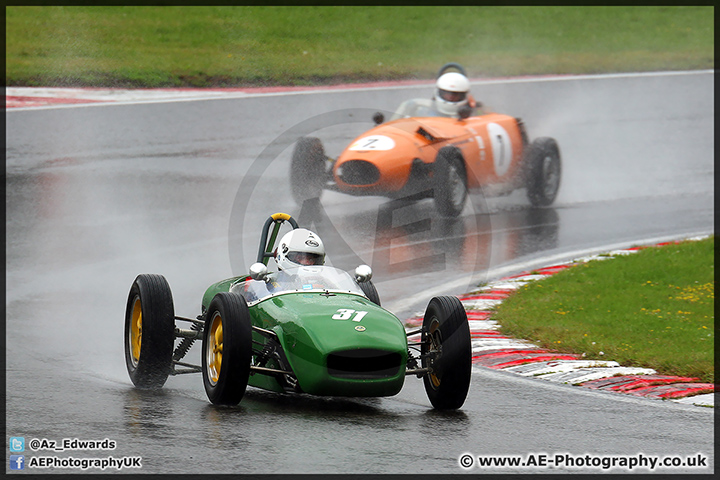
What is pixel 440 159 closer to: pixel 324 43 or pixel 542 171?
pixel 542 171

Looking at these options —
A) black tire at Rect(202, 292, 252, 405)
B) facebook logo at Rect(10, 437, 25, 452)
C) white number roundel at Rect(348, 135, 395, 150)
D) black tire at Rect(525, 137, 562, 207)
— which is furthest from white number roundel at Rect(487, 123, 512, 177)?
facebook logo at Rect(10, 437, 25, 452)

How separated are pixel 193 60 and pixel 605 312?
1513 centimetres

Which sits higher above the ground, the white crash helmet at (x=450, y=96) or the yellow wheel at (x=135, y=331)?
the white crash helmet at (x=450, y=96)

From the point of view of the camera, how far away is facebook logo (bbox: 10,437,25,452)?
629 cm

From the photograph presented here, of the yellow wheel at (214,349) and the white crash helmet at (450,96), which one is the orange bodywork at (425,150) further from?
the yellow wheel at (214,349)

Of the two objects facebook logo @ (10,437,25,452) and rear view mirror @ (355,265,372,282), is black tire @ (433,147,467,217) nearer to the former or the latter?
rear view mirror @ (355,265,372,282)

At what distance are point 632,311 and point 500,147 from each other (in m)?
5.01

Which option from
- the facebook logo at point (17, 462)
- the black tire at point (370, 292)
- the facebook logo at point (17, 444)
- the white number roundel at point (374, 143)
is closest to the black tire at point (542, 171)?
the white number roundel at point (374, 143)

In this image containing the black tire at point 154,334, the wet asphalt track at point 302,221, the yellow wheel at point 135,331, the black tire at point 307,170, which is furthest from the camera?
the black tire at point 307,170

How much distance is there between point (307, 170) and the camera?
15422mm

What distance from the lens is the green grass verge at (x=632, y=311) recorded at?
977 centimetres

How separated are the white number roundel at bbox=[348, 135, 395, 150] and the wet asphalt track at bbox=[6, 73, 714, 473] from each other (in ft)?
3.37

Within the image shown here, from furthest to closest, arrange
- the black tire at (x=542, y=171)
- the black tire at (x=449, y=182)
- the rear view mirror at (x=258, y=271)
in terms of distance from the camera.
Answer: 1. the black tire at (x=542, y=171)
2. the black tire at (x=449, y=182)
3. the rear view mirror at (x=258, y=271)

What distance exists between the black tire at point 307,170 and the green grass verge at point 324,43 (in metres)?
7.45
